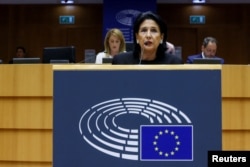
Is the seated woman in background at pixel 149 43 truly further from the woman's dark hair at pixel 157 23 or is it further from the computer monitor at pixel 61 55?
the computer monitor at pixel 61 55

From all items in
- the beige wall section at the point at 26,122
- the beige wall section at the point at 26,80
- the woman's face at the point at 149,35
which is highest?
the woman's face at the point at 149,35

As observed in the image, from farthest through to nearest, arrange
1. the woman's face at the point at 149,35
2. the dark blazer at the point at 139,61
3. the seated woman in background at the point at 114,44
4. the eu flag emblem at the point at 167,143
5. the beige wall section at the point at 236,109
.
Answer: the seated woman in background at the point at 114,44, the beige wall section at the point at 236,109, the dark blazer at the point at 139,61, the woman's face at the point at 149,35, the eu flag emblem at the point at 167,143

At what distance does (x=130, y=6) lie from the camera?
10156mm

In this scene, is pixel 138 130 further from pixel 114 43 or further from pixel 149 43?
pixel 114 43

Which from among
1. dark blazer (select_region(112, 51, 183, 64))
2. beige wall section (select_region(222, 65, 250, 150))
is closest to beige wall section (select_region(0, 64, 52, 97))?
dark blazer (select_region(112, 51, 183, 64))

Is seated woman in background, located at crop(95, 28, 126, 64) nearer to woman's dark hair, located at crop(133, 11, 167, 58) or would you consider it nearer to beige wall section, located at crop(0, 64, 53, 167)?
beige wall section, located at crop(0, 64, 53, 167)

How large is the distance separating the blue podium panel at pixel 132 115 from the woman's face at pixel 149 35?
69 centimetres

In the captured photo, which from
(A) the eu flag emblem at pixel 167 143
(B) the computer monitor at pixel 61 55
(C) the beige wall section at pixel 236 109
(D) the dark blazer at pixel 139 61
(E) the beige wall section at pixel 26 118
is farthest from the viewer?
(B) the computer monitor at pixel 61 55

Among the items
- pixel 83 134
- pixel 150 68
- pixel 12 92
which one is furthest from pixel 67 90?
pixel 12 92

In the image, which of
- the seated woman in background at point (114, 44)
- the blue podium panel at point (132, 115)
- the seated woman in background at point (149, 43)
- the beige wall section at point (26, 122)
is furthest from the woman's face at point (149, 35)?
the seated woman in background at point (114, 44)

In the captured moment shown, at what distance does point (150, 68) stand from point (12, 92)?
6.38 feet

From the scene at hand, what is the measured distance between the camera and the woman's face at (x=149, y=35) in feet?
9.00

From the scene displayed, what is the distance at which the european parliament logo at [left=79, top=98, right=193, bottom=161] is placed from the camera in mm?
2047

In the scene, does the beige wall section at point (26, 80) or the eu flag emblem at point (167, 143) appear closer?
the eu flag emblem at point (167, 143)
